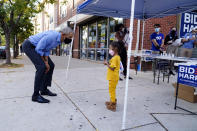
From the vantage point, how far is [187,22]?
25.9 feet

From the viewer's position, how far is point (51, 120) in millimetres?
2434

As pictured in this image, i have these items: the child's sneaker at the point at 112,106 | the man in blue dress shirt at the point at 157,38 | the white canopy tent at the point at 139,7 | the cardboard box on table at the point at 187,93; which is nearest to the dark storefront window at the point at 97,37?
the white canopy tent at the point at 139,7

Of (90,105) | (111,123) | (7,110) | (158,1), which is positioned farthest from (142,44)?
(7,110)

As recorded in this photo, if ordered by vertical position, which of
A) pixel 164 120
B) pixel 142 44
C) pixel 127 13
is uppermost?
pixel 127 13

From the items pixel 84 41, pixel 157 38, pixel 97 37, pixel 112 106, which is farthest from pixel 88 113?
pixel 84 41

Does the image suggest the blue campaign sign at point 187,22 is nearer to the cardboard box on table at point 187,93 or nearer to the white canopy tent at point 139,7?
the white canopy tent at point 139,7

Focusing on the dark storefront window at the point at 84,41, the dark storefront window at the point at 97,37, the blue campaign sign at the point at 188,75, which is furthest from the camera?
the dark storefront window at the point at 84,41

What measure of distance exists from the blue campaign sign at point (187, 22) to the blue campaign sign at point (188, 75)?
5943 millimetres

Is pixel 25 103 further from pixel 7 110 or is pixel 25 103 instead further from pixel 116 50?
pixel 116 50

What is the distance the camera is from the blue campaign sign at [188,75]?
8.28 feet

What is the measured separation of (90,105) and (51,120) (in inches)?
33.5

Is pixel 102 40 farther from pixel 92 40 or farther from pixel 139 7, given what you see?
pixel 139 7

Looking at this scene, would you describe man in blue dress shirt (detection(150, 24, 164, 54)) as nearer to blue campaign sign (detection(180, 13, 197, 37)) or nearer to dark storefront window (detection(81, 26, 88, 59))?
blue campaign sign (detection(180, 13, 197, 37))

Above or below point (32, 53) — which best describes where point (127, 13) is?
above
